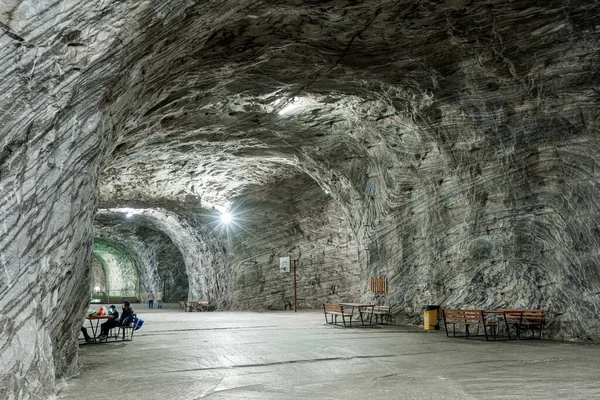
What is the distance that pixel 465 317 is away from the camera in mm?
11062

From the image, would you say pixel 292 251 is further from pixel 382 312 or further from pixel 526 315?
pixel 526 315

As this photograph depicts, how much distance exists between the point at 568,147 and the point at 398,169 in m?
4.60

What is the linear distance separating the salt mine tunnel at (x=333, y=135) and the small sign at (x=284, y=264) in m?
3.55

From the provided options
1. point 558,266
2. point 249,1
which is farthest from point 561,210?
point 249,1

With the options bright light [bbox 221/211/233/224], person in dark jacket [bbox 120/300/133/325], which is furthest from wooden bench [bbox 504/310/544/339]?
bright light [bbox 221/211/233/224]

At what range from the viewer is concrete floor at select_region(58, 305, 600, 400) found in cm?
613

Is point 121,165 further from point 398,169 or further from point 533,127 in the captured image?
point 533,127

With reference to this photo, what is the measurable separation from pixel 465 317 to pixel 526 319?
1235mm

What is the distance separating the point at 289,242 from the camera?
22547 millimetres

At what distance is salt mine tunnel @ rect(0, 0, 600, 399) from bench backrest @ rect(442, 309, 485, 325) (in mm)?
1106

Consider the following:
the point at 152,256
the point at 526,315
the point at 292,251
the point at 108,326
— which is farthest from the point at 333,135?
the point at 152,256

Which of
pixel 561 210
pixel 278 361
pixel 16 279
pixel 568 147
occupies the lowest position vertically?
pixel 278 361

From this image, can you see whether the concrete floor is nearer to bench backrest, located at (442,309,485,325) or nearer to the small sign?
bench backrest, located at (442,309,485,325)

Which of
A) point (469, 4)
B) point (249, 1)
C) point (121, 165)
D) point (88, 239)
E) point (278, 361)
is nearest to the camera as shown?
point (88, 239)
